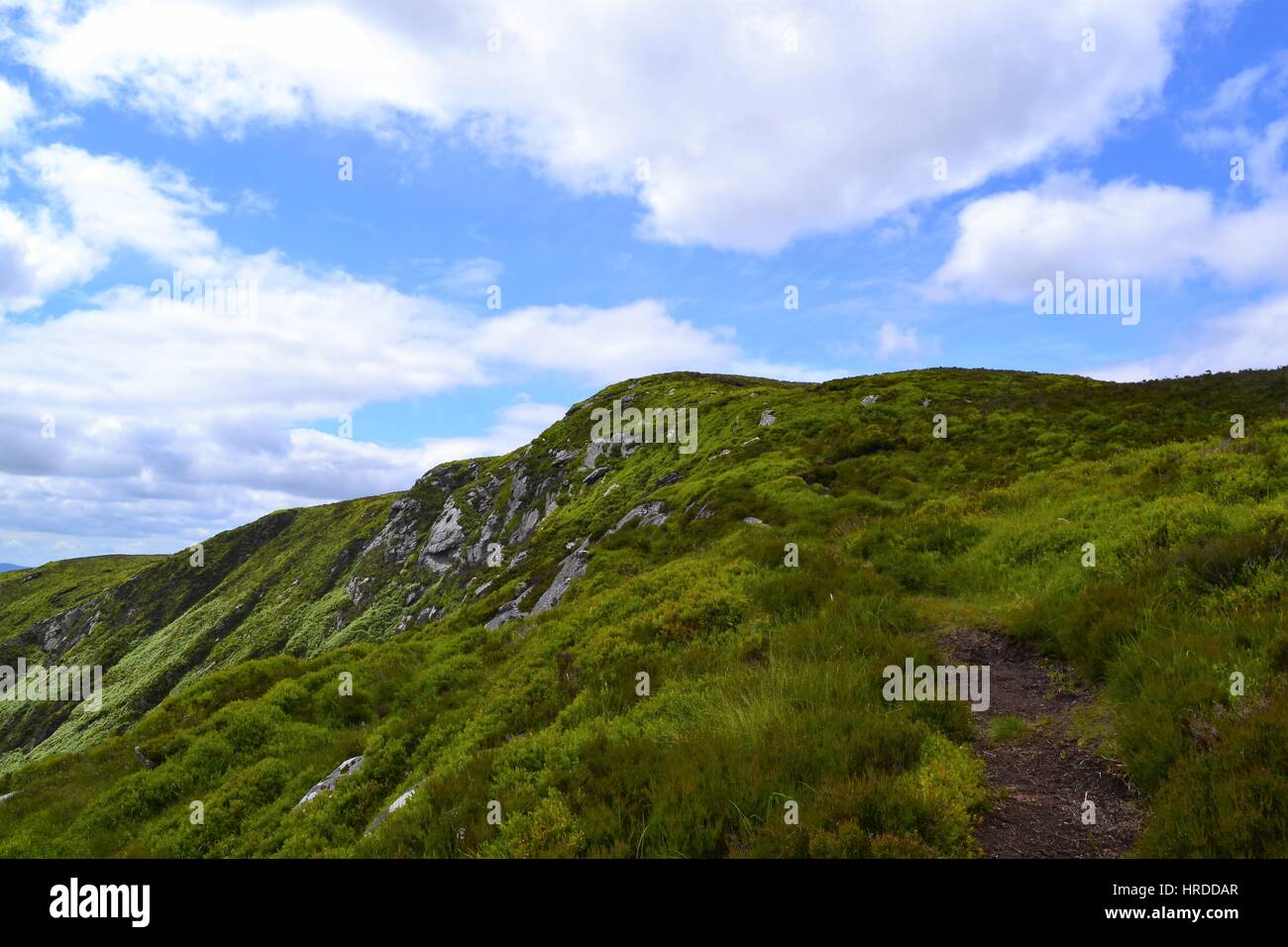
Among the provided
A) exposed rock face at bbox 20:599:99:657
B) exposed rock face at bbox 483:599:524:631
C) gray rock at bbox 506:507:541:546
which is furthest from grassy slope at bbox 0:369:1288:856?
exposed rock face at bbox 20:599:99:657

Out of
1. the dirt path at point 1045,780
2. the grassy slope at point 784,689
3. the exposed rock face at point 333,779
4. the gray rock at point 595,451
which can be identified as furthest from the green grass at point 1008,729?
the gray rock at point 595,451

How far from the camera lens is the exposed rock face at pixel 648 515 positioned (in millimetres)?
29016

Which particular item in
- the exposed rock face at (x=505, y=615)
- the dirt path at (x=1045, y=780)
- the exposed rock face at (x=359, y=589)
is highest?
the dirt path at (x=1045, y=780)

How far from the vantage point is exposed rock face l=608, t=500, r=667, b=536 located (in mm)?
29016

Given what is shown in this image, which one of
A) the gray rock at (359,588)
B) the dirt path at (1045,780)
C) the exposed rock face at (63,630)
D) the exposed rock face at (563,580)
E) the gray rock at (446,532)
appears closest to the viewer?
the dirt path at (1045,780)

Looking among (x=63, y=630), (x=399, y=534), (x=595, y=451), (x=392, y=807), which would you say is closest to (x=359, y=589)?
(x=399, y=534)

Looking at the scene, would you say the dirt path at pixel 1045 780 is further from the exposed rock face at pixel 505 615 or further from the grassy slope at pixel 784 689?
the exposed rock face at pixel 505 615

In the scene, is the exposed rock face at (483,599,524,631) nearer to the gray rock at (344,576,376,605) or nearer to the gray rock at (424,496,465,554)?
the gray rock at (424,496,465,554)

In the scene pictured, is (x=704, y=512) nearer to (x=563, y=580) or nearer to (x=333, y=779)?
(x=563, y=580)

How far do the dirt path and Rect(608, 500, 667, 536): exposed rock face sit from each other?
19.8m

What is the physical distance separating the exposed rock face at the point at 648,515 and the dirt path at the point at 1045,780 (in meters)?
19.8

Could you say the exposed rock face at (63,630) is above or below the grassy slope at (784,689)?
below
